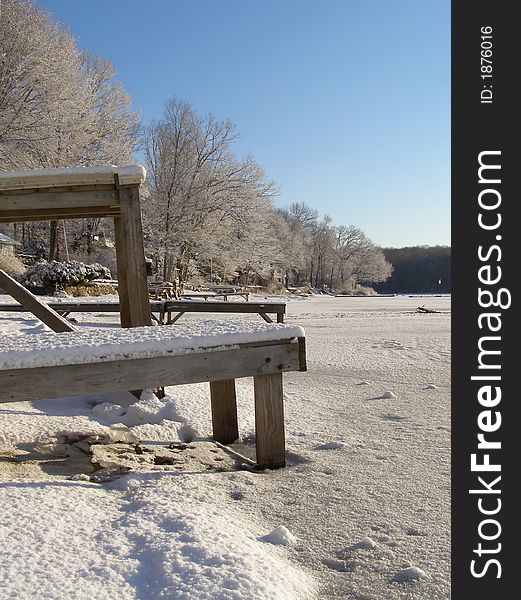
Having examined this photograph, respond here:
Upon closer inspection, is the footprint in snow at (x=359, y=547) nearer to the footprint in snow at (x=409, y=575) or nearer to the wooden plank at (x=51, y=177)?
the footprint in snow at (x=409, y=575)

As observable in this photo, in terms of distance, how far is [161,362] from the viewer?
3047 mm

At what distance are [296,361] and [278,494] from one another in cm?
79

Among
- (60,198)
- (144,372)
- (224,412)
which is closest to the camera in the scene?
(144,372)

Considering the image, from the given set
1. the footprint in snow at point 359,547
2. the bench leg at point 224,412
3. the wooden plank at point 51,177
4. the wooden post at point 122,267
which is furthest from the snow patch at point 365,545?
the wooden plank at point 51,177

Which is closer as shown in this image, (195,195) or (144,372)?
(144,372)

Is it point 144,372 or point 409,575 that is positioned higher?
point 144,372

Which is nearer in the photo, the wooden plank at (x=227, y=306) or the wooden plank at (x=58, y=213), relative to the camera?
the wooden plank at (x=58, y=213)

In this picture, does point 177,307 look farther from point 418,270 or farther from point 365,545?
point 418,270

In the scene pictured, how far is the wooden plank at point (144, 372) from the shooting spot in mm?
2760

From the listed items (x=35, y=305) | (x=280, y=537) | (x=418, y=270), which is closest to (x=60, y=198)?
(x=35, y=305)

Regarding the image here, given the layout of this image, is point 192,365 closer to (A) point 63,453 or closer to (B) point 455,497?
(A) point 63,453

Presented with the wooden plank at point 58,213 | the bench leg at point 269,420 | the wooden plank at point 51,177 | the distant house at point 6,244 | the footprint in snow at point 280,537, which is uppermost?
the distant house at point 6,244

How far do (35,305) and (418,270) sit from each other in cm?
10654

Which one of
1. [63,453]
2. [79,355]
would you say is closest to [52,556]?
[79,355]
